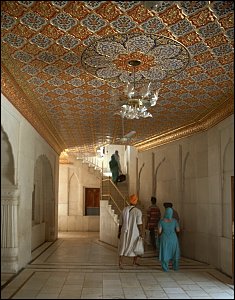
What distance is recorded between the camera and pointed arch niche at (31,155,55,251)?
11.1 meters

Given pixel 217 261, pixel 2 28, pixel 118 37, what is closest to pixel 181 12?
pixel 118 37

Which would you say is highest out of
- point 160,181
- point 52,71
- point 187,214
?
point 52,71

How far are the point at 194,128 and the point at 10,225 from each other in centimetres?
498

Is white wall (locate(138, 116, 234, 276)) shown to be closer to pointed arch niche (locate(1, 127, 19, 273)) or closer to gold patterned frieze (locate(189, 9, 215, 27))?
gold patterned frieze (locate(189, 9, 215, 27))

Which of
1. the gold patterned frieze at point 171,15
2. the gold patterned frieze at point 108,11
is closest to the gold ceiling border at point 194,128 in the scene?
the gold patterned frieze at point 171,15

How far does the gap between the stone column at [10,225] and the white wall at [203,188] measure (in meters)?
4.02

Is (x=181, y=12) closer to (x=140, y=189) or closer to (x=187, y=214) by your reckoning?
(x=187, y=214)

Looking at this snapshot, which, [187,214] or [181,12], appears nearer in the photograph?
[181,12]

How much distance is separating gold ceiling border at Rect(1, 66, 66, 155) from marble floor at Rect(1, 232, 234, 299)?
9.88 ft

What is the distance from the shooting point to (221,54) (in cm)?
490

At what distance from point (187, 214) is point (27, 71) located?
5.77 metres

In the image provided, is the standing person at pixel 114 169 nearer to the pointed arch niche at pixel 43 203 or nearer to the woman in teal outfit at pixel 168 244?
the pointed arch niche at pixel 43 203

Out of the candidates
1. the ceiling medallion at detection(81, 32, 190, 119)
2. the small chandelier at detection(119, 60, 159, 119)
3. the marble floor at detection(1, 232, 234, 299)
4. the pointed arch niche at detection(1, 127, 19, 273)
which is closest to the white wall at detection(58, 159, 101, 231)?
the marble floor at detection(1, 232, 234, 299)

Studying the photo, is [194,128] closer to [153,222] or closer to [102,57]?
[153,222]
